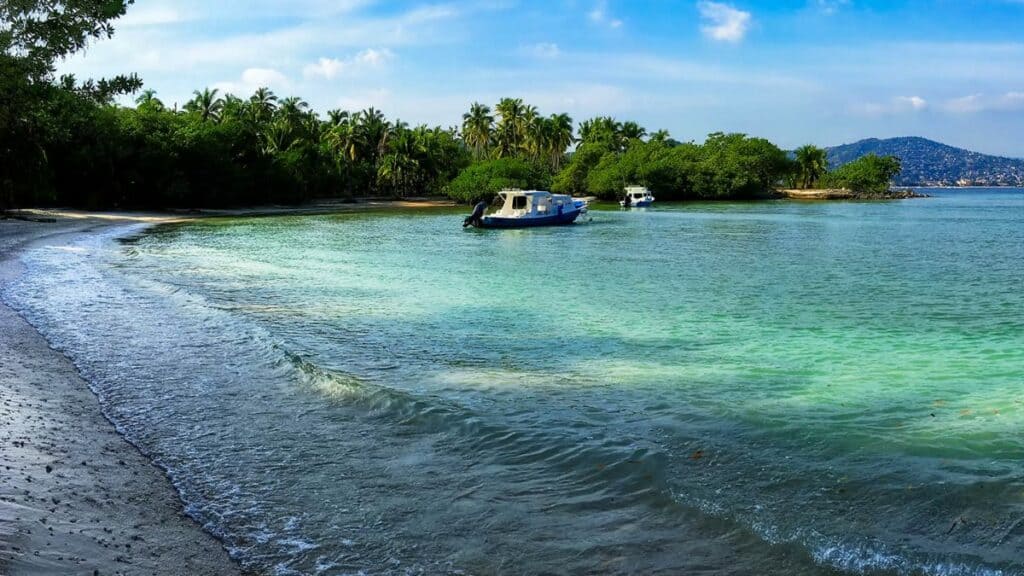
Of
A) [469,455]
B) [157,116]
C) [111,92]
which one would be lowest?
[469,455]

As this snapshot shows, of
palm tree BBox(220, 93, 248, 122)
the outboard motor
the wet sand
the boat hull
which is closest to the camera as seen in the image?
the wet sand

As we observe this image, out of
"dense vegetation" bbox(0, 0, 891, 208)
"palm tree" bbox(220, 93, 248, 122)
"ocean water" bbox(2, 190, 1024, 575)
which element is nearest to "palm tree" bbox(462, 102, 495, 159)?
"dense vegetation" bbox(0, 0, 891, 208)

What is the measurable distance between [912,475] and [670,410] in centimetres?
279

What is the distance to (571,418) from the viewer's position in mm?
8695

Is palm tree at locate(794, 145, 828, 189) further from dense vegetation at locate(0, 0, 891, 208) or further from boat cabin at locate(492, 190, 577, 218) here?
boat cabin at locate(492, 190, 577, 218)

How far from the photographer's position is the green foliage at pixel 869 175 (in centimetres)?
13138

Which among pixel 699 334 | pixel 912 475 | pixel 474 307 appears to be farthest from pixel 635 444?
pixel 474 307

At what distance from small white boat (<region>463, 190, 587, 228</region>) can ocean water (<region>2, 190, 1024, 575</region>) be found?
29925mm

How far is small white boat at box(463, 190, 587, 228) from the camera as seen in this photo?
2026 inches

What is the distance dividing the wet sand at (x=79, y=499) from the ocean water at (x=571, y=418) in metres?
0.27

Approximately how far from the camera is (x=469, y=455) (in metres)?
7.46

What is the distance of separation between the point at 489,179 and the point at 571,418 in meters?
86.4

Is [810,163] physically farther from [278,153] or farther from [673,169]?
[278,153]

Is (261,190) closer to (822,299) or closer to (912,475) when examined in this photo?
(822,299)
